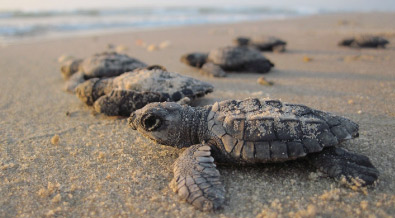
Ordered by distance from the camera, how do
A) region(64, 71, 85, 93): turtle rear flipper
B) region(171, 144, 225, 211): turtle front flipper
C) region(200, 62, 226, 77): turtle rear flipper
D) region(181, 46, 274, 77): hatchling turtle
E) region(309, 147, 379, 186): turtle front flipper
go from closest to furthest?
region(171, 144, 225, 211): turtle front flipper, region(309, 147, 379, 186): turtle front flipper, region(64, 71, 85, 93): turtle rear flipper, region(200, 62, 226, 77): turtle rear flipper, region(181, 46, 274, 77): hatchling turtle

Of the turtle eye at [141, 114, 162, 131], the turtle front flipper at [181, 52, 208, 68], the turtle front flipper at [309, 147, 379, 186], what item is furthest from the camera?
the turtle front flipper at [181, 52, 208, 68]

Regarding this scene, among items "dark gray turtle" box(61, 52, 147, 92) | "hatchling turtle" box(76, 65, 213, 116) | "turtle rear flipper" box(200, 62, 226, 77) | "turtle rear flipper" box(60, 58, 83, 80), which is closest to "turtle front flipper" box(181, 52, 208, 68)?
"turtle rear flipper" box(200, 62, 226, 77)

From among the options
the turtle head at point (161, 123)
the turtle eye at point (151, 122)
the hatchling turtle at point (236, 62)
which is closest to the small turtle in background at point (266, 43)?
the hatchling turtle at point (236, 62)

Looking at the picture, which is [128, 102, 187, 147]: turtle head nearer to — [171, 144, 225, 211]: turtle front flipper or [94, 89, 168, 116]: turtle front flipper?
[171, 144, 225, 211]: turtle front flipper

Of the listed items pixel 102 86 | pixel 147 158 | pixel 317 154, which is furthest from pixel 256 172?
pixel 102 86

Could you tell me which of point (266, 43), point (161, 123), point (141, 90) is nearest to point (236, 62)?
point (141, 90)

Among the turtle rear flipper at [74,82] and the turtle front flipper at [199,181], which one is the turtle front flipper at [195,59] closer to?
the turtle rear flipper at [74,82]

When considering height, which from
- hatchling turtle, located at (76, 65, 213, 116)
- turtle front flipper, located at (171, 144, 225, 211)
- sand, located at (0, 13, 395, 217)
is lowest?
sand, located at (0, 13, 395, 217)

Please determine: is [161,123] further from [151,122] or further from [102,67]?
[102,67]
